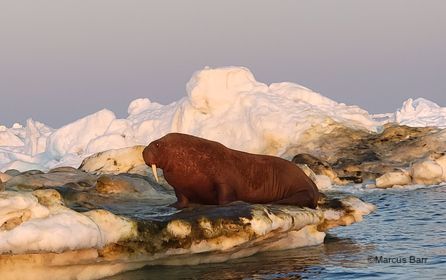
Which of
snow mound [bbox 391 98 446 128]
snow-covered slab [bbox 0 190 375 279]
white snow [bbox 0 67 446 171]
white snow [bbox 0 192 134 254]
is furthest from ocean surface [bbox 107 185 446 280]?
snow mound [bbox 391 98 446 128]

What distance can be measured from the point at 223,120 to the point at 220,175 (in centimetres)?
2491

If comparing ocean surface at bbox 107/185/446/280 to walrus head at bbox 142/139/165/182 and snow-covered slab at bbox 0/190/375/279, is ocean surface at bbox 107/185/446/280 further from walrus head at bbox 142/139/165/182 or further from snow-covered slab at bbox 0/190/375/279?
walrus head at bbox 142/139/165/182

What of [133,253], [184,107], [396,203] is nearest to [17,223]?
[133,253]

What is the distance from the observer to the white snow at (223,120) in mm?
35312

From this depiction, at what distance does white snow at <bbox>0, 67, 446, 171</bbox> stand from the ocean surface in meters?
19.9

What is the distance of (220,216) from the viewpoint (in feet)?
31.2

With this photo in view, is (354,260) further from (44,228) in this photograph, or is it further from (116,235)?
(44,228)

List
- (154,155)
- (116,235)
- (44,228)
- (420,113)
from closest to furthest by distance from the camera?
(44,228), (116,235), (154,155), (420,113)

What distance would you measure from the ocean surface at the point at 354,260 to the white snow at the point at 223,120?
19.9 metres

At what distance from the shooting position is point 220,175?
12.0 meters

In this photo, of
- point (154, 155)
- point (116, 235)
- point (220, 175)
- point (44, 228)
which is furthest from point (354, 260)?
point (44, 228)

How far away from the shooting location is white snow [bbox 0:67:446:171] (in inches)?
1390

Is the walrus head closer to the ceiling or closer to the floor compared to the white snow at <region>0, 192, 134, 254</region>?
closer to the ceiling

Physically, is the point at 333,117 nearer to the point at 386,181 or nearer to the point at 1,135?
the point at 386,181
